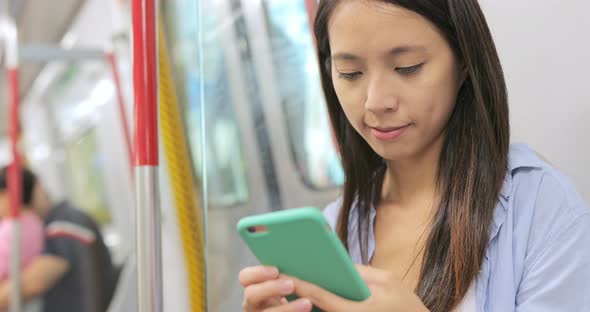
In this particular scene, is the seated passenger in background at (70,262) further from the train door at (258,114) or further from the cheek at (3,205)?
the train door at (258,114)

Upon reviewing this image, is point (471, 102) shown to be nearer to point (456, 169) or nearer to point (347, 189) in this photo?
point (456, 169)

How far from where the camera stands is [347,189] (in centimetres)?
121

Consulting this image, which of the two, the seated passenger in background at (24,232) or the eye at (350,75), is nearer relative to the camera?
the eye at (350,75)

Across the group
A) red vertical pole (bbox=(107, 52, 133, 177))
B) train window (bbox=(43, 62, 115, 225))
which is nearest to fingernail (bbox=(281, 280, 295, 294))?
red vertical pole (bbox=(107, 52, 133, 177))

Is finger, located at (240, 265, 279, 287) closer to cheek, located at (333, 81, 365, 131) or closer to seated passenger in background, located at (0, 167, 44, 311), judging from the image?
cheek, located at (333, 81, 365, 131)

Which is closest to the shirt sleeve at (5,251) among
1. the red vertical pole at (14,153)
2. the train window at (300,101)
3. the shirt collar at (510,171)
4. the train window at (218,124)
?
the red vertical pole at (14,153)

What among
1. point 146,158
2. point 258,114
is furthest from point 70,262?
point 146,158

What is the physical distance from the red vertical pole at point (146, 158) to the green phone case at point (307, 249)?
299 mm

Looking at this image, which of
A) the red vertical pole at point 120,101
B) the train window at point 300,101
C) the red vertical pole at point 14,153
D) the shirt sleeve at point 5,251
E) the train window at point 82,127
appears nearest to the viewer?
the train window at point 300,101

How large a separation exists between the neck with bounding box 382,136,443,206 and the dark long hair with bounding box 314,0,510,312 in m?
0.03

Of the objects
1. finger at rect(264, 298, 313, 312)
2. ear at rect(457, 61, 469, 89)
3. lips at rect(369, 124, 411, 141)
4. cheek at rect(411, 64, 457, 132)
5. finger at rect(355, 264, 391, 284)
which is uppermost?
ear at rect(457, 61, 469, 89)

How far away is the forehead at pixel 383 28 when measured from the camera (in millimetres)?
916

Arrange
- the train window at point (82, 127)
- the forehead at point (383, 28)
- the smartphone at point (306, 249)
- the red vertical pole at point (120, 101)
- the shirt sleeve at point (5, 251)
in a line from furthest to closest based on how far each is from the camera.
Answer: the train window at point (82, 127) < the red vertical pole at point (120, 101) < the shirt sleeve at point (5, 251) < the forehead at point (383, 28) < the smartphone at point (306, 249)

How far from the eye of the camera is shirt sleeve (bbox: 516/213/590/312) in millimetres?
857
